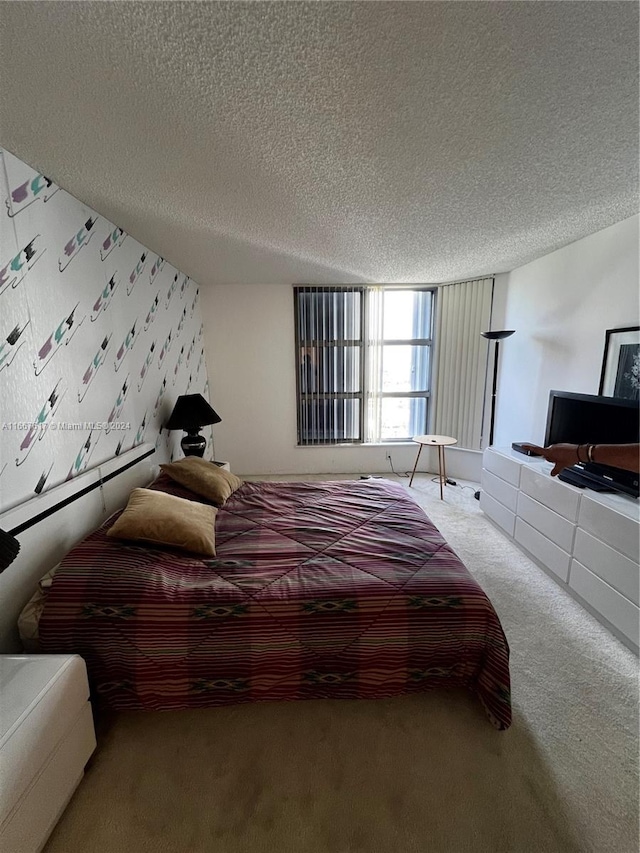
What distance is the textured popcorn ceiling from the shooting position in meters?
0.87

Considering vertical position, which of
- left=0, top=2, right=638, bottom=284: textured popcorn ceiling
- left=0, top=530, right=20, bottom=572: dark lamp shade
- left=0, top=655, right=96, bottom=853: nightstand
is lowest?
left=0, top=655, right=96, bottom=853: nightstand

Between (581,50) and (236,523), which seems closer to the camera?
(581,50)

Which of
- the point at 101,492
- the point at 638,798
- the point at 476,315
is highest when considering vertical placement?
the point at 476,315

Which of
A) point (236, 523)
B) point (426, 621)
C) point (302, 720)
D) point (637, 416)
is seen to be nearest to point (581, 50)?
point (637, 416)

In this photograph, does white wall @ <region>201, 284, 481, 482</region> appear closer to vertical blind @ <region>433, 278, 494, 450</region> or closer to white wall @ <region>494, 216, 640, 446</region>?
vertical blind @ <region>433, 278, 494, 450</region>

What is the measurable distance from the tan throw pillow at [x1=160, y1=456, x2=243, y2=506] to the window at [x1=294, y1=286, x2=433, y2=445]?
198 cm

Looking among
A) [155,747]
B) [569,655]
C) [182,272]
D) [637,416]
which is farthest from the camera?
[182,272]

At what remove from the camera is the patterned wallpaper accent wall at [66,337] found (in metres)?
1.39

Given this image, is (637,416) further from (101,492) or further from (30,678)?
(101,492)

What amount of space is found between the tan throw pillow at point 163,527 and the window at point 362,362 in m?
2.58

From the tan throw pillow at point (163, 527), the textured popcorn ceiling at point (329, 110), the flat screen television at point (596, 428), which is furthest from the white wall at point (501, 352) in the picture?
the tan throw pillow at point (163, 527)

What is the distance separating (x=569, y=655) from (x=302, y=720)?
4.51 ft

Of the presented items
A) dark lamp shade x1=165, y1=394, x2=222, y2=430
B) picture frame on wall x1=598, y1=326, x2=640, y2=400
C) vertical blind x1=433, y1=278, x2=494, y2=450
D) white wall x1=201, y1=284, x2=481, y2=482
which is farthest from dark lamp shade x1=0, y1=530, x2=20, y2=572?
vertical blind x1=433, y1=278, x2=494, y2=450

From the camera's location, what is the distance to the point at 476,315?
3.67m
